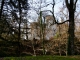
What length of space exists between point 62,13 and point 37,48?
10131 millimetres

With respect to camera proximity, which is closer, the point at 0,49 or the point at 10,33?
the point at 10,33

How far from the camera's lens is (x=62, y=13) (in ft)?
148

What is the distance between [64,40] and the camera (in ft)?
141

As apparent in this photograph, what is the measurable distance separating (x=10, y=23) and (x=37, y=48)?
1883 cm

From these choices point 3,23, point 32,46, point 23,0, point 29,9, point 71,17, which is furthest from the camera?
point 32,46

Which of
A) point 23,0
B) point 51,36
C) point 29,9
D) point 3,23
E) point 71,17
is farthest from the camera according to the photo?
point 51,36

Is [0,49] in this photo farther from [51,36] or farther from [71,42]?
[51,36]

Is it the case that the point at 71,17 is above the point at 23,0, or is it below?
below

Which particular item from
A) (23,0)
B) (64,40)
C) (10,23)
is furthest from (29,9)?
(64,40)

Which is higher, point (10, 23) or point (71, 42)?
point (10, 23)

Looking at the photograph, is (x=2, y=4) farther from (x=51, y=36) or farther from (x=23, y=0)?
(x=51, y=36)

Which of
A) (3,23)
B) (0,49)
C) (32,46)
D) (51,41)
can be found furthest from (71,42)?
(51,41)

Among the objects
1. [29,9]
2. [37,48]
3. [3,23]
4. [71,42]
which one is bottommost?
[37,48]

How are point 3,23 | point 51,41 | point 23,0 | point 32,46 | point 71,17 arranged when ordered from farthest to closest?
point 51,41 < point 32,46 < point 23,0 < point 3,23 < point 71,17
